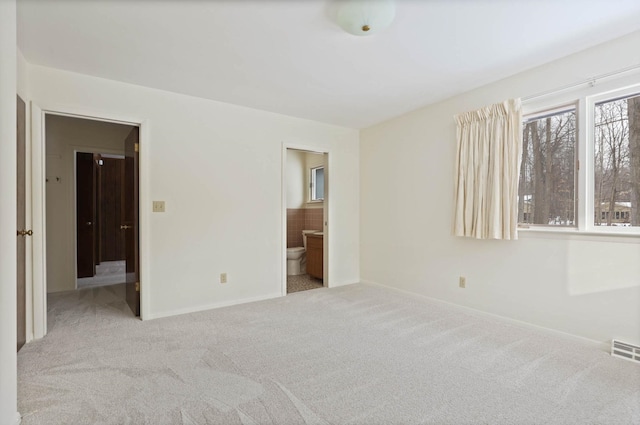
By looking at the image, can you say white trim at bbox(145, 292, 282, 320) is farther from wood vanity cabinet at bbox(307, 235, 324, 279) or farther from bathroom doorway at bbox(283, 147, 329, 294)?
bathroom doorway at bbox(283, 147, 329, 294)

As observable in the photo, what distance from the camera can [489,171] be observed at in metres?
2.94

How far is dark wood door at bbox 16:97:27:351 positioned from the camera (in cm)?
233

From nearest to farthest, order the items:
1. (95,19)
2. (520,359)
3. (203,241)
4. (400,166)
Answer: (95,19) → (520,359) → (203,241) → (400,166)

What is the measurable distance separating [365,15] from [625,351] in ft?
9.64

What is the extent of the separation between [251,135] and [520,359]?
3.39m

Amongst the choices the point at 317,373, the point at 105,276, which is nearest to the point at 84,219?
the point at 105,276

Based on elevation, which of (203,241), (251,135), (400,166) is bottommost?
(203,241)

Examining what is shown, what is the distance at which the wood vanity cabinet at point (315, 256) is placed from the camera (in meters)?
4.64

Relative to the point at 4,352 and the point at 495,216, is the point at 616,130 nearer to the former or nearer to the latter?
the point at 495,216

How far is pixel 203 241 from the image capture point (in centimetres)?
336

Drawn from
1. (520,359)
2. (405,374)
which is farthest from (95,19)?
(520,359)

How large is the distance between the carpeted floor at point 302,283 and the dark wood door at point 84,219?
325cm

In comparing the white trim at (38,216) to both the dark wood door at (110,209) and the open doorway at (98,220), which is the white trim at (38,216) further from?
the dark wood door at (110,209)

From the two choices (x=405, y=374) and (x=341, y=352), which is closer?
Answer: (x=405, y=374)
